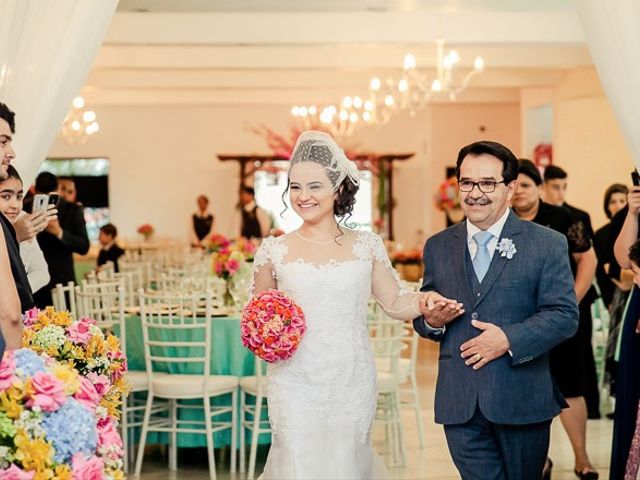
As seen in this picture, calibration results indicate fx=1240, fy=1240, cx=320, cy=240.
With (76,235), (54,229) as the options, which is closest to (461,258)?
(54,229)

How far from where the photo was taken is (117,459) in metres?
3.68

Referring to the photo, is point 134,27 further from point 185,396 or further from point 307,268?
point 307,268

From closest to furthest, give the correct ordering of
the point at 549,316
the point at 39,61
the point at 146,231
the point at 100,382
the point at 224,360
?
the point at 100,382, the point at 549,316, the point at 39,61, the point at 224,360, the point at 146,231

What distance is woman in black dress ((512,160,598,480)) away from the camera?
659cm

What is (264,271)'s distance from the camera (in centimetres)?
491

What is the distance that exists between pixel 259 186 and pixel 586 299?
1794 centimetres

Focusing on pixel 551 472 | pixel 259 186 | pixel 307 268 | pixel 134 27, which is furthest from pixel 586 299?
pixel 259 186

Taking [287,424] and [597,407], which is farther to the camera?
[597,407]

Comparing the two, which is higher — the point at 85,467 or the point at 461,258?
the point at 461,258

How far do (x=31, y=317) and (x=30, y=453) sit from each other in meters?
1.07

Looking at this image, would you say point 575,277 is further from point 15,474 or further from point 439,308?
point 15,474

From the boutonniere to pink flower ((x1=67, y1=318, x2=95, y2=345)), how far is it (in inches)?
60.0

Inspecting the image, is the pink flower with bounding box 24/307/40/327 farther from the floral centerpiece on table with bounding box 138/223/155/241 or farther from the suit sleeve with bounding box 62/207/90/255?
the floral centerpiece on table with bounding box 138/223/155/241

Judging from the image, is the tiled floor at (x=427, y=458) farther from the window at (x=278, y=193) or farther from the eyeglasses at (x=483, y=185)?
the window at (x=278, y=193)
